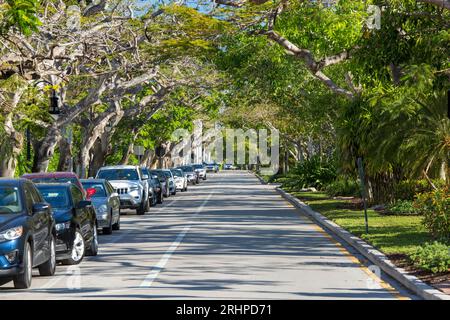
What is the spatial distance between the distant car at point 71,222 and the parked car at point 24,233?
1080mm

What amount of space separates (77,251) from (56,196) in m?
1.38

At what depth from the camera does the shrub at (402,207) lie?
1231 inches

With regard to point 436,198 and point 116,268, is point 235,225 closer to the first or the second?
point 436,198

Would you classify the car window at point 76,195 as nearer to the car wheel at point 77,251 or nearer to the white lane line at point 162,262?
the car wheel at point 77,251

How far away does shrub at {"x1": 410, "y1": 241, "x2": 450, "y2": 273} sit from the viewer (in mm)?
15385

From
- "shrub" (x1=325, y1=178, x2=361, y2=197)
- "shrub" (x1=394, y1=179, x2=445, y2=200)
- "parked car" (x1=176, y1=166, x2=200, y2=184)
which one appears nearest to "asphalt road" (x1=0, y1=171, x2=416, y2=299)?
"shrub" (x1=394, y1=179, x2=445, y2=200)

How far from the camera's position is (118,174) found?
37.6m

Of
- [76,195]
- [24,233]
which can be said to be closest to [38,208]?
[24,233]

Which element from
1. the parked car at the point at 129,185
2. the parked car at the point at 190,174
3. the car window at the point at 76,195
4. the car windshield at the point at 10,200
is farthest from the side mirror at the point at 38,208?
the parked car at the point at 190,174

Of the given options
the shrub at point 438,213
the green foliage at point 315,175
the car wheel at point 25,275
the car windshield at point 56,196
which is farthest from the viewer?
the green foliage at point 315,175

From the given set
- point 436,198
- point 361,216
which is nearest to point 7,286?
point 436,198

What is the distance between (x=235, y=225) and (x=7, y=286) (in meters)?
15.0

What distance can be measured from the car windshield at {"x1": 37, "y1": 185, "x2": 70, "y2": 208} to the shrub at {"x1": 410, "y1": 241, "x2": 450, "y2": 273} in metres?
6.54

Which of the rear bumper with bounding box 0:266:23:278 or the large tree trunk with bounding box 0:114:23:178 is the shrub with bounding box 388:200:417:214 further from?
the rear bumper with bounding box 0:266:23:278
